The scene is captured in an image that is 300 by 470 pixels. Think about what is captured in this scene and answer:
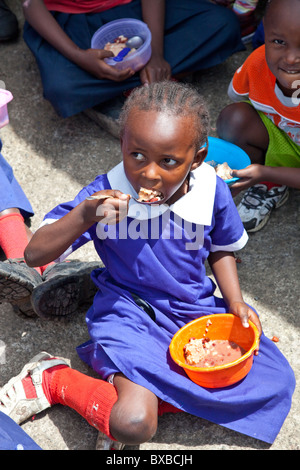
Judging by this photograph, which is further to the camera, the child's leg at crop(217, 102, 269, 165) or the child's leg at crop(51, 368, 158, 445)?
the child's leg at crop(217, 102, 269, 165)

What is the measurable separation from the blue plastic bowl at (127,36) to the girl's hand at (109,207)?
1.21m

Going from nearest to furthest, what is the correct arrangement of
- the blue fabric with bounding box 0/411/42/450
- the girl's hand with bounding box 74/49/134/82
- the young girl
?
1. the blue fabric with bounding box 0/411/42/450
2. the young girl
3. the girl's hand with bounding box 74/49/134/82

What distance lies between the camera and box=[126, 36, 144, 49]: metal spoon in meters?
2.46

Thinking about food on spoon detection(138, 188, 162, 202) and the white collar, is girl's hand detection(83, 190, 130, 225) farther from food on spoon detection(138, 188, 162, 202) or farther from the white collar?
the white collar

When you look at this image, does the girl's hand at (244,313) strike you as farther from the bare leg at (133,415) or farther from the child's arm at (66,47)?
the child's arm at (66,47)

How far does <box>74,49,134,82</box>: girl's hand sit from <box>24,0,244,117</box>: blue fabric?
3cm

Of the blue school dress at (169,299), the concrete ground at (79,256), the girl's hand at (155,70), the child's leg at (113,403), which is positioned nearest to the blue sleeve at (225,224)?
the blue school dress at (169,299)

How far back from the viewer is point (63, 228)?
1.43 meters

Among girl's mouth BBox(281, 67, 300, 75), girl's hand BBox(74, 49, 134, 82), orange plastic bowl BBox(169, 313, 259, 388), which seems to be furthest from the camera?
girl's hand BBox(74, 49, 134, 82)

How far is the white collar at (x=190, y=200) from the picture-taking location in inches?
58.9

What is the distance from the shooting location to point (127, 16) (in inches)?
101

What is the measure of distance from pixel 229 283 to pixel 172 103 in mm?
587

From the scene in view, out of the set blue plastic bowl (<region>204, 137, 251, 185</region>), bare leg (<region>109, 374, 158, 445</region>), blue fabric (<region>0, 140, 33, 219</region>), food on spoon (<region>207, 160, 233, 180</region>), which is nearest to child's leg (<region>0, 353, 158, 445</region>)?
bare leg (<region>109, 374, 158, 445</region>)

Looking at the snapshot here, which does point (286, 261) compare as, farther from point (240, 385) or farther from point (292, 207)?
point (240, 385)
